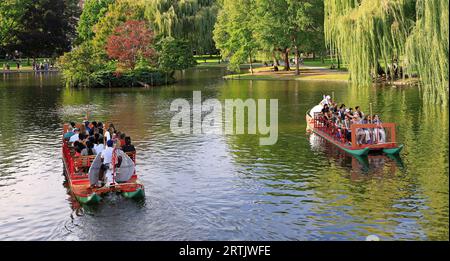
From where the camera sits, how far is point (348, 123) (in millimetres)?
30859

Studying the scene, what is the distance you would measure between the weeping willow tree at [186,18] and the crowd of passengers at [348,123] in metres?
51.0

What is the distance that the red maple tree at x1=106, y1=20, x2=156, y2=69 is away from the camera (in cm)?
7175

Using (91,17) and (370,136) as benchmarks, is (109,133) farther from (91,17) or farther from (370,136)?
(91,17)

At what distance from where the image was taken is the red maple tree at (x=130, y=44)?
71.8m

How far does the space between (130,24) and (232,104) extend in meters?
28.0

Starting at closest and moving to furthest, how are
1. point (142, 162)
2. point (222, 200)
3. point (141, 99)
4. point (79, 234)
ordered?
point (79, 234), point (222, 200), point (142, 162), point (141, 99)

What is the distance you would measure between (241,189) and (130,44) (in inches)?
2043

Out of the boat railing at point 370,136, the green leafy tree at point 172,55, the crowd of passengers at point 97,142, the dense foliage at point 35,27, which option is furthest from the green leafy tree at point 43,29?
the boat railing at point 370,136

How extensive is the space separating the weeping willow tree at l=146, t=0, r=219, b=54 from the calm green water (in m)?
43.9

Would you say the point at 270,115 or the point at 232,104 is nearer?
the point at 270,115

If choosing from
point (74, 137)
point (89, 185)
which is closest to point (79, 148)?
point (89, 185)

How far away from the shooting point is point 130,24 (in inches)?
2881

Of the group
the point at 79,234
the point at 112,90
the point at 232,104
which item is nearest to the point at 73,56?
the point at 112,90
